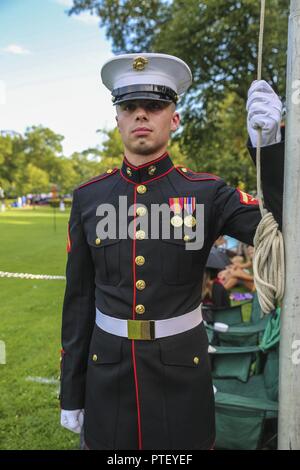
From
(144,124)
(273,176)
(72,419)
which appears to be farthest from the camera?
(72,419)

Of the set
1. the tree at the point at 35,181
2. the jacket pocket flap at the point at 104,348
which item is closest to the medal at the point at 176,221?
the jacket pocket flap at the point at 104,348

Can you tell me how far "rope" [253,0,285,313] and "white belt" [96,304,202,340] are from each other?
1.20 ft

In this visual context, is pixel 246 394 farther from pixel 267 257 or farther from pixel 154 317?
pixel 267 257

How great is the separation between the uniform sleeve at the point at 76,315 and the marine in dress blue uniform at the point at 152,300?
0.22 feet

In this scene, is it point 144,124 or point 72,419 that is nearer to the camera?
point 144,124

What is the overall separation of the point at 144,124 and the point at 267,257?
24.7 inches

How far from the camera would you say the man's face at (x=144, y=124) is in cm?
147

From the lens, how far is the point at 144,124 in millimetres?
1461

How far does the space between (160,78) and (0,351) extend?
2.44 meters

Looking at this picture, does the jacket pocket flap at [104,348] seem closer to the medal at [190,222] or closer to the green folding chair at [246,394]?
the medal at [190,222]

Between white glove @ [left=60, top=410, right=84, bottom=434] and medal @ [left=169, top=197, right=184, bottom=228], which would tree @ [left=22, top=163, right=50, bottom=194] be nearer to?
white glove @ [left=60, top=410, right=84, bottom=434]

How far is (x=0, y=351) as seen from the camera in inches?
122

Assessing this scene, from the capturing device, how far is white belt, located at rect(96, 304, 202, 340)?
1515 millimetres

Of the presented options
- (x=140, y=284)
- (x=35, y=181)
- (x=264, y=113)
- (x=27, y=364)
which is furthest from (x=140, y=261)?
(x=35, y=181)
